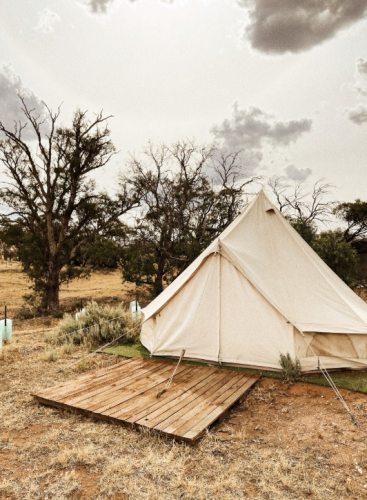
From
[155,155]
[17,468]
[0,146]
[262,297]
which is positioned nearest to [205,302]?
[262,297]

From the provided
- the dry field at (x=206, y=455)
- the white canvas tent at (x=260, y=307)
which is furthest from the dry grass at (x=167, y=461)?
the white canvas tent at (x=260, y=307)

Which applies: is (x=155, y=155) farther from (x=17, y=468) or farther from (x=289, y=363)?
(x=17, y=468)

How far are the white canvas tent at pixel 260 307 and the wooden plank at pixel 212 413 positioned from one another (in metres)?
0.85

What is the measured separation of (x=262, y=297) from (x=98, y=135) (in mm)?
11768

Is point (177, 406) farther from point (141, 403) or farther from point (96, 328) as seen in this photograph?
point (96, 328)

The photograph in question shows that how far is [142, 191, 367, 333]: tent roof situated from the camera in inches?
208

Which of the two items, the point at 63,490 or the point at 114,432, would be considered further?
the point at 114,432

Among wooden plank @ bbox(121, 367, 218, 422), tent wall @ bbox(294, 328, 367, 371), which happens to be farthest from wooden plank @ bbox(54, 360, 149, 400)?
tent wall @ bbox(294, 328, 367, 371)

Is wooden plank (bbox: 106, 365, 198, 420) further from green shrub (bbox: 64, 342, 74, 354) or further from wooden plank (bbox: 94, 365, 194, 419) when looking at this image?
green shrub (bbox: 64, 342, 74, 354)

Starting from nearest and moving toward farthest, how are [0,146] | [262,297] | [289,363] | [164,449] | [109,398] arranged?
[164,449], [109,398], [289,363], [262,297], [0,146]

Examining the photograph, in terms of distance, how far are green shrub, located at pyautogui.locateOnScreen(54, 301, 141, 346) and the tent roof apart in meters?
1.12

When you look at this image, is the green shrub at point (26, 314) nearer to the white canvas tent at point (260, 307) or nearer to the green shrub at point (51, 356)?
the green shrub at point (51, 356)

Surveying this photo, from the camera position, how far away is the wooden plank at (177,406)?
145 inches

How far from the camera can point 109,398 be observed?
4.34m
